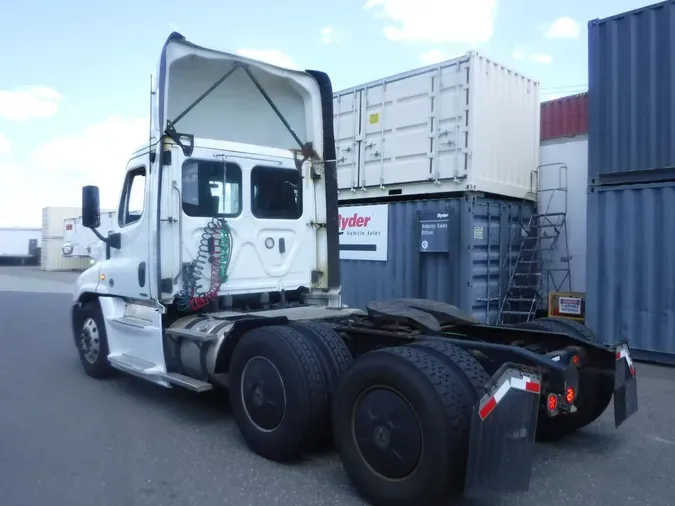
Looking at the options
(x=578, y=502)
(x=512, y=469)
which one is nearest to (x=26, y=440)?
(x=512, y=469)

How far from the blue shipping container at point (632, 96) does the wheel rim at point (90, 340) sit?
285 inches

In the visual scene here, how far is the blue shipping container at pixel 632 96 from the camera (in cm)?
839

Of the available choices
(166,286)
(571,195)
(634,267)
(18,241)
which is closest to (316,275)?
(166,286)

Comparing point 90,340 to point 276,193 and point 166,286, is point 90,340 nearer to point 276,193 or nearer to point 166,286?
point 166,286

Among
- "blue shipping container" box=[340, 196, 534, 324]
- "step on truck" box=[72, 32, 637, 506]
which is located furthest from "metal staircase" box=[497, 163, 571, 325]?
"step on truck" box=[72, 32, 637, 506]

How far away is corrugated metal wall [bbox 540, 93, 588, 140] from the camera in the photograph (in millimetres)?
17156

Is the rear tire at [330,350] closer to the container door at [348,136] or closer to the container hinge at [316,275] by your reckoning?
the container hinge at [316,275]

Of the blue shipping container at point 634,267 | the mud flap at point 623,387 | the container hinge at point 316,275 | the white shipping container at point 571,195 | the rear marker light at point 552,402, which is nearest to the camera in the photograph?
the rear marker light at point 552,402

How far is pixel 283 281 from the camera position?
260 inches

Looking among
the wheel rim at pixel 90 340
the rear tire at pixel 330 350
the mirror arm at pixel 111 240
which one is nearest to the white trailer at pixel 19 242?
the wheel rim at pixel 90 340

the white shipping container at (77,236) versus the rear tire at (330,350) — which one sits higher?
the white shipping container at (77,236)

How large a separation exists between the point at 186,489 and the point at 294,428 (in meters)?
0.83

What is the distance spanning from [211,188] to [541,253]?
706 centimetres

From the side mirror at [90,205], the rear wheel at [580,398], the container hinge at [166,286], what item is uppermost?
the side mirror at [90,205]
